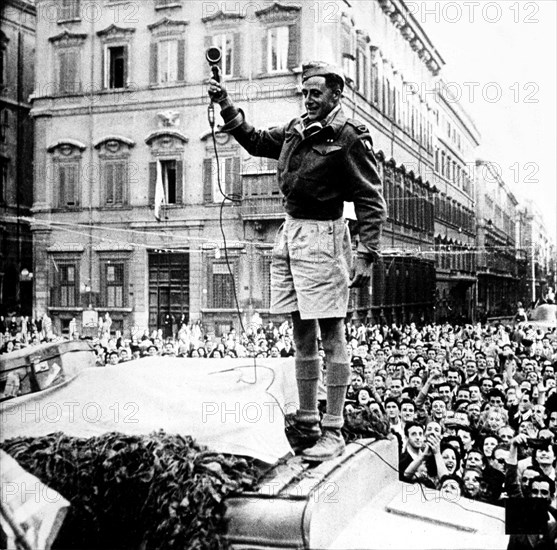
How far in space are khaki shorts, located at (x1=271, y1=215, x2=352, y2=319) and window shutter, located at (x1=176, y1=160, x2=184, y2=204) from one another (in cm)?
424

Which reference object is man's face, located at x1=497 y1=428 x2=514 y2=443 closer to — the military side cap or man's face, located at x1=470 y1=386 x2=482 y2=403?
man's face, located at x1=470 y1=386 x2=482 y2=403

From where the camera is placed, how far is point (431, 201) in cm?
748

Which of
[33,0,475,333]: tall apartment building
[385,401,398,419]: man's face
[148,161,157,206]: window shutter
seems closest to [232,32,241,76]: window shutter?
[33,0,475,333]: tall apartment building

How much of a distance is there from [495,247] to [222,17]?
12.1 feet

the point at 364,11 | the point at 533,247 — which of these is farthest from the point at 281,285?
the point at 364,11

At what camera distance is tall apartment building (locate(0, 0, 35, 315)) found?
6.30 meters

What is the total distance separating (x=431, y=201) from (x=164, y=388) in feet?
16.9

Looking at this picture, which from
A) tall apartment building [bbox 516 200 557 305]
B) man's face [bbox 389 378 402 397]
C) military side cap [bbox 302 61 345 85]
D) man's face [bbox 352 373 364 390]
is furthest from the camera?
tall apartment building [bbox 516 200 557 305]

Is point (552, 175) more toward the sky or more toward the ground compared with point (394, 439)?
more toward the sky

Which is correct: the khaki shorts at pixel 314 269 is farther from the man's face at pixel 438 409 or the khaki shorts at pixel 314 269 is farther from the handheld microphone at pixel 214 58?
the man's face at pixel 438 409

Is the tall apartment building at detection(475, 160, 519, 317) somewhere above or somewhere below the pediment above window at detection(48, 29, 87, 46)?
below

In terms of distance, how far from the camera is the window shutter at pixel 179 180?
687cm

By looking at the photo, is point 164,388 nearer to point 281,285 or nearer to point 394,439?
point 281,285

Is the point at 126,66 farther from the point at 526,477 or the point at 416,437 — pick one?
the point at 526,477
